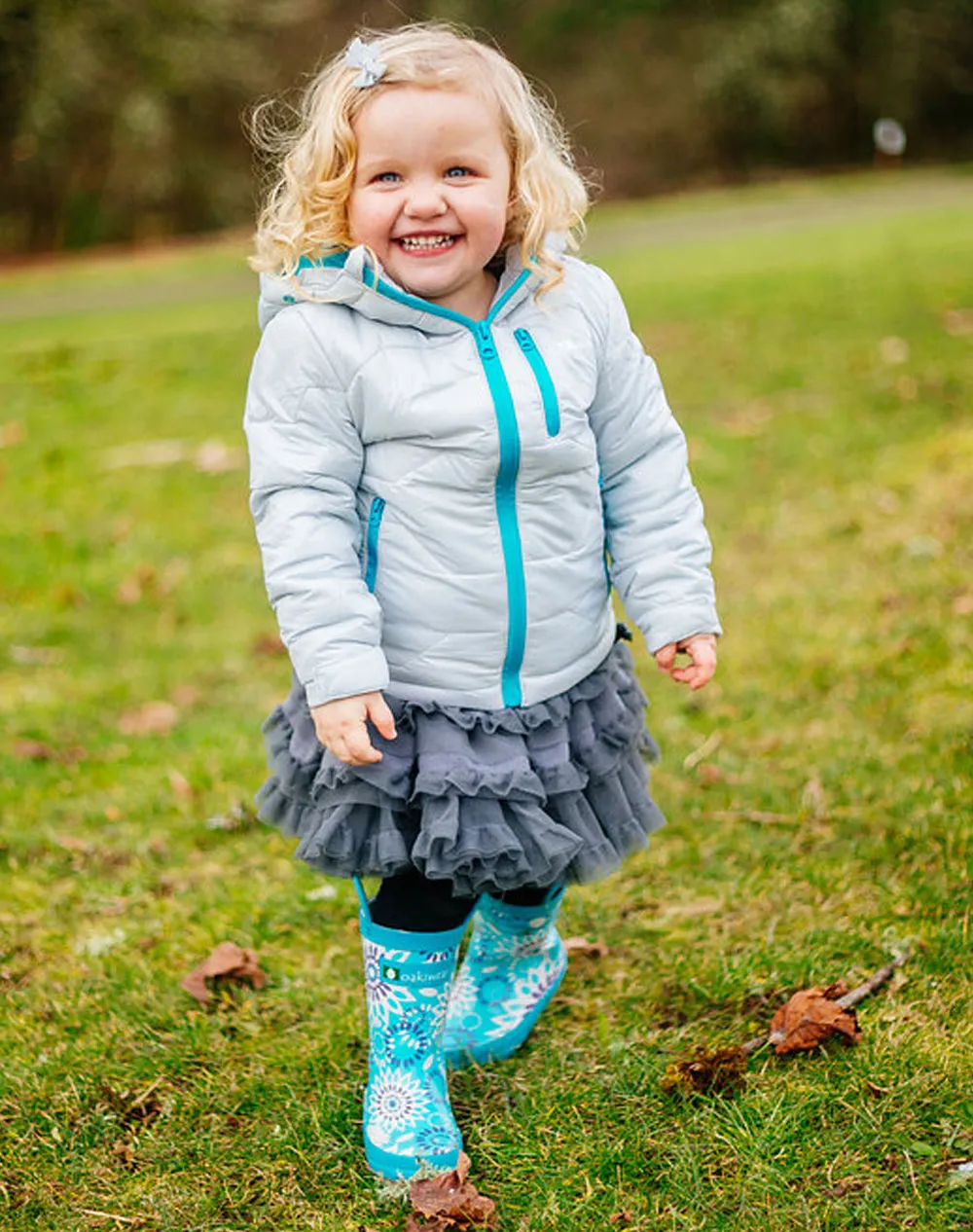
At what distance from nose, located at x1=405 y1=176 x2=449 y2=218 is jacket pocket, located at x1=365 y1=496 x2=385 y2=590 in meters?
0.44

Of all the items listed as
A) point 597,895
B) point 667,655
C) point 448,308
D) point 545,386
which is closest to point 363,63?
point 448,308

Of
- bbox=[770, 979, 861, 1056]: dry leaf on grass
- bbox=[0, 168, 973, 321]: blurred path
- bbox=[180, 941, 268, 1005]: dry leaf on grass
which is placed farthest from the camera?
bbox=[0, 168, 973, 321]: blurred path

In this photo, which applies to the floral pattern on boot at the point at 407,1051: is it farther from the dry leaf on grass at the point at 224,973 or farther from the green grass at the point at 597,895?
the dry leaf on grass at the point at 224,973

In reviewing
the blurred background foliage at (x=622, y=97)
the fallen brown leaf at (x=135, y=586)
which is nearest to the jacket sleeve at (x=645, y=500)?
the fallen brown leaf at (x=135, y=586)

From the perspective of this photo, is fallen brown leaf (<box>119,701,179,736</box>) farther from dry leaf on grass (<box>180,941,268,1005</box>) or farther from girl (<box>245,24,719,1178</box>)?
girl (<box>245,24,719,1178</box>)

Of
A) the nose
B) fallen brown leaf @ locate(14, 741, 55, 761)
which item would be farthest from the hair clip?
fallen brown leaf @ locate(14, 741, 55, 761)

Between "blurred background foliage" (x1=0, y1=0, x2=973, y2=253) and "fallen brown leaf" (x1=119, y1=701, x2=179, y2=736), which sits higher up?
"fallen brown leaf" (x1=119, y1=701, x2=179, y2=736)

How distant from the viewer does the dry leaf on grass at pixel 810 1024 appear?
2471mm

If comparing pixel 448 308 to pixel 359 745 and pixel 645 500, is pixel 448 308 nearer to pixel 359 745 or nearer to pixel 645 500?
pixel 645 500

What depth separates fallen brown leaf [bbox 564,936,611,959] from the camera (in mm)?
2971

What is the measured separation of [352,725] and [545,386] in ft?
1.97

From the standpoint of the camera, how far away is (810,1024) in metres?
2.49

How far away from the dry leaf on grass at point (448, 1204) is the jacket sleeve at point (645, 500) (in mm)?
892

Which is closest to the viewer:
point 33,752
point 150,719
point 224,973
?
point 224,973
